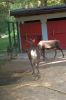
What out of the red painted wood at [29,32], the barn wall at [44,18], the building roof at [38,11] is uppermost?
the building roof at [38,11]

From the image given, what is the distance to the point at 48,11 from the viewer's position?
19.9 m

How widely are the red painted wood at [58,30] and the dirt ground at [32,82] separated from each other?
5712 mm

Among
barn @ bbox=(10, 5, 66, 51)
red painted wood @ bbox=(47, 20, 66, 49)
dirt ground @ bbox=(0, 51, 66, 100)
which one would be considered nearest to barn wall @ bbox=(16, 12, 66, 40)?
barn @ bbox=(10, 5, 66, 51)

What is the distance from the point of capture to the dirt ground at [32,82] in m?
8.47

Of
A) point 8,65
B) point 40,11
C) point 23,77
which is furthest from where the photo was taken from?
point 40,11

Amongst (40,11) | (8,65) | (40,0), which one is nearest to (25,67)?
(8,65)

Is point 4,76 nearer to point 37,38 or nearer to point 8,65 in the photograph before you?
point 8,65

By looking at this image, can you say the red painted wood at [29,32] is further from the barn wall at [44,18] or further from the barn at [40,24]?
the barn wall at [44,18]

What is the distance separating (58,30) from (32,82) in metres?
10.4

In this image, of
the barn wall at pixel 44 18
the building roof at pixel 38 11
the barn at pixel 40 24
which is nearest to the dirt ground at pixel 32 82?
the building roof at pixel 38 11

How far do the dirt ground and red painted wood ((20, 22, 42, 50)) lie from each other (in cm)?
593

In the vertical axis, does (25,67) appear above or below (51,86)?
below

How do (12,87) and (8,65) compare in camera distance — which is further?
(8,65)

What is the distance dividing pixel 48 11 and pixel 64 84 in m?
10.7
